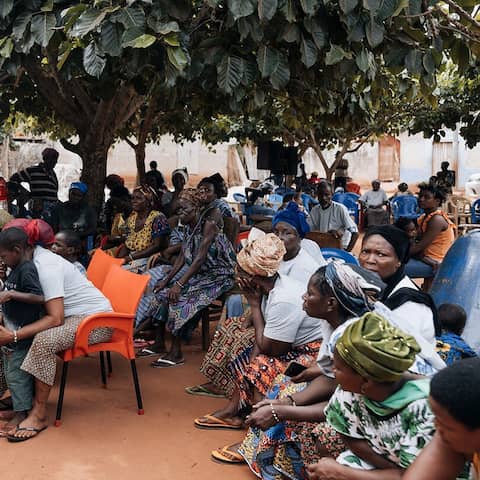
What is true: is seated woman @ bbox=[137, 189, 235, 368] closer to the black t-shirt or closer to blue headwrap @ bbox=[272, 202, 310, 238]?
blue headwrap @ bbox=[272, 202, 310, 238]

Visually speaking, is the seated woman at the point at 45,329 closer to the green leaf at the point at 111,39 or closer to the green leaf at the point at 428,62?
the green leaf at the point at 111,39

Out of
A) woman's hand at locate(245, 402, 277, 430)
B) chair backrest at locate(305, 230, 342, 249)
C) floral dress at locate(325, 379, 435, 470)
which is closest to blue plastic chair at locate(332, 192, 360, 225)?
chair backrest at locate(305, 230, 342, 249)

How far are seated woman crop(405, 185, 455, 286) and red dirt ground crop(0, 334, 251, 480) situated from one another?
2.70 metres

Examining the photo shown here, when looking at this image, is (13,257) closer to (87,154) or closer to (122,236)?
(122,236)

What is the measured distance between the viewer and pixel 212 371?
4727 mm

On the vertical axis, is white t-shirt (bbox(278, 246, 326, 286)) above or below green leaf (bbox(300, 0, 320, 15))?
below

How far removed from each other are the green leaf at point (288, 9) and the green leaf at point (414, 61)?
92cm

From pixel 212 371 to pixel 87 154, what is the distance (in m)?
4.39

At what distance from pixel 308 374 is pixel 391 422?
3.31 ft

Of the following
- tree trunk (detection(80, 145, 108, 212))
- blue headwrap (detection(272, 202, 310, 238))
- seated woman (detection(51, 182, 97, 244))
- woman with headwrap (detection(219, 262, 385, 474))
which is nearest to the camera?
woman with headwrap (detection(219, 262, 385, 474))

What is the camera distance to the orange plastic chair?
14.4ft

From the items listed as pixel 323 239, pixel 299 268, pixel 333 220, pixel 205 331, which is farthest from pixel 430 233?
pixel 299 268

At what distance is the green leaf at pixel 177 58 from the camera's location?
162 inches

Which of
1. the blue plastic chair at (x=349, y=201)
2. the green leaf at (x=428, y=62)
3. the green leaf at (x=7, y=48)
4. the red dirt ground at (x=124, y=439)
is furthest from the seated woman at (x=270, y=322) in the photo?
the blue plastic chair at (x=349, y=201)
